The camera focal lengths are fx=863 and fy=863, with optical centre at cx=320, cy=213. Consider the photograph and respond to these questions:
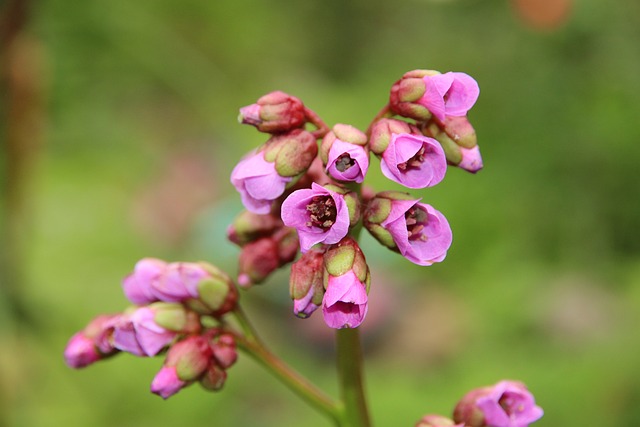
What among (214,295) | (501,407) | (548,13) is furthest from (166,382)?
(548,13)

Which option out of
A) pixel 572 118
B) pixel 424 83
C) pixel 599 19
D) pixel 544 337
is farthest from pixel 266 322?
pixel 424 83

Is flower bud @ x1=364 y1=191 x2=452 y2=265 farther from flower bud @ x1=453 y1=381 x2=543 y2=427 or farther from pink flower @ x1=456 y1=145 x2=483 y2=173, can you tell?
flower bud @ x1=453 y1=381 x2=543 y2=427

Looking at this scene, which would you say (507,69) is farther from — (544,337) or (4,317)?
(4,317)

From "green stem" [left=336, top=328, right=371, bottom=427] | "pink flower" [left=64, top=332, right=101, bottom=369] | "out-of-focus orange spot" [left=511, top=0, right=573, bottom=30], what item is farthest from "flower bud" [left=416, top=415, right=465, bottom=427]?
"out-of-focus orange spot" [left=511, top=0, right=573, bottom=30]

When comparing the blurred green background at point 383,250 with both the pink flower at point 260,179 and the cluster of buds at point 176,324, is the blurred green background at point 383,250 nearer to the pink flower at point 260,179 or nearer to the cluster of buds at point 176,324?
the cluster of buds at point 176,324

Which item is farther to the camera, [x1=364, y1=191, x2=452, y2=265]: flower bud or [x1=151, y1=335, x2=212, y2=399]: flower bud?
[x1=151, y1=335, x2=212, y2=399]: flower bud

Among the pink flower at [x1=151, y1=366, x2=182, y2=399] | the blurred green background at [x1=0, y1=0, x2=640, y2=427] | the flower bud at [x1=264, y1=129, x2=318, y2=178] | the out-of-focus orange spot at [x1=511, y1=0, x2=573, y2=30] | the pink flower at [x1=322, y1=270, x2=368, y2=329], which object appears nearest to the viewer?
the pink flower at [x1=322, y1=270, x2=368, y2=329]

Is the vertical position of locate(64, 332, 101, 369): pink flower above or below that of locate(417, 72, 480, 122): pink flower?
below
